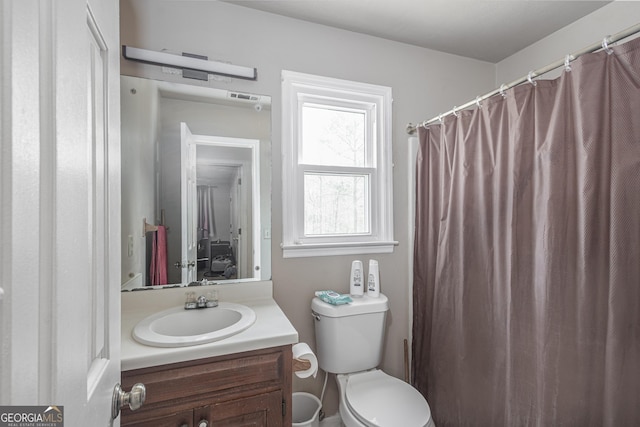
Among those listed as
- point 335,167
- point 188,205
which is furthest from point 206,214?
point 335,167

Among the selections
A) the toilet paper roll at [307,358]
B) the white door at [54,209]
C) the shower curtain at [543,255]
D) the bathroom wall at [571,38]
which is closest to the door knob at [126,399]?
the white door at [54,209]

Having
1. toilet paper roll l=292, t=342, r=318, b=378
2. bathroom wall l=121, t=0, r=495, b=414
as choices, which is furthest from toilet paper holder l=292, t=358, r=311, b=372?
bathroom wall l=121, t=0, r=495, b=414

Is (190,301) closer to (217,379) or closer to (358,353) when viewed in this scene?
(217,379)

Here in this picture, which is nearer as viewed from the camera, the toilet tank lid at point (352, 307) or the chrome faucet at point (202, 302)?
the chrome faucet at point (202, 302)

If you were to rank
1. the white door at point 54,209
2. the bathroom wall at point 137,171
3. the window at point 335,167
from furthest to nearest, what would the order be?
the window at point 335,167 → the bathroom wall at point 137,171 → the white door at point 54,209

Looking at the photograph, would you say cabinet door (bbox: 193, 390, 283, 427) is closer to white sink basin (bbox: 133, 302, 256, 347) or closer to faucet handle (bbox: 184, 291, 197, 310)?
white sink basin (bbox: 133, 302, 256, 347)

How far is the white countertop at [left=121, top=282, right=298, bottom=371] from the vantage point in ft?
3.21

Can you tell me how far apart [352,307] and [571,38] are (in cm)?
206

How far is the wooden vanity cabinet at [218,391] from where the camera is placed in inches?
38.6

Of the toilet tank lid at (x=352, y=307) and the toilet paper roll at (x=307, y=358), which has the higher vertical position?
the toilet tank lid at (x=352, y=307)

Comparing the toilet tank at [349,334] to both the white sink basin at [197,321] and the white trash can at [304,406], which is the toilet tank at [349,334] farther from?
the white sink basin at [197,321]

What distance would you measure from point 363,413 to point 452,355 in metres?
0.60

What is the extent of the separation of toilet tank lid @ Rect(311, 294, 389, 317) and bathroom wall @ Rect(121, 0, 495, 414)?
5.1 inches

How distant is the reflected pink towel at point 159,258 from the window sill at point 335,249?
0.60m
